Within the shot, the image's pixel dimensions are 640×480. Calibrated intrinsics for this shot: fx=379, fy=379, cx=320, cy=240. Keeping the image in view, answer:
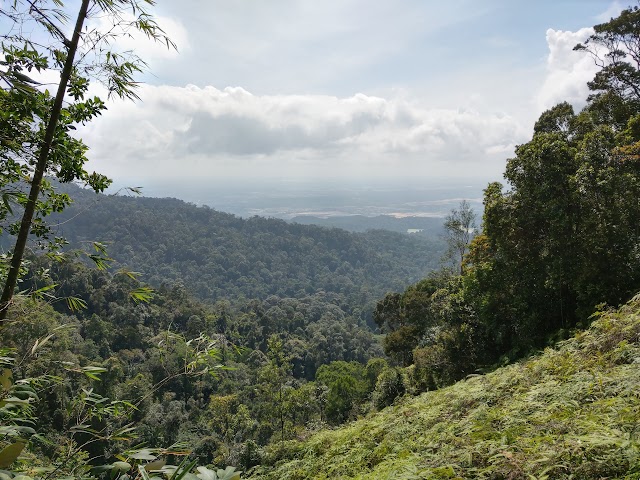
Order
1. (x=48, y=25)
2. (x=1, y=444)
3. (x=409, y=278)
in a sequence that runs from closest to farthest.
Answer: (x=1, y=444) < (x=48, y=25) < (x=409, y=278)

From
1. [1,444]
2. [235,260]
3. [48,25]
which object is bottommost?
[235,260]

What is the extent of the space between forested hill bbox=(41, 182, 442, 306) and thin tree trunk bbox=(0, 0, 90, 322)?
3250 inches

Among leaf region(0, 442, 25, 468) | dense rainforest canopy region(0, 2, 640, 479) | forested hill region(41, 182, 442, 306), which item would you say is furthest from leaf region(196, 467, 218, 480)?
forested hill region(41, 182, 442, 306)

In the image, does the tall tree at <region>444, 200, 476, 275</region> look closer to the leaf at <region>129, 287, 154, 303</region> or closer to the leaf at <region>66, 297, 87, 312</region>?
the leaf at <region>129, 287, 154, 303</region>

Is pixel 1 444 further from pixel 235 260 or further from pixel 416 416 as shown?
pixel 235 260

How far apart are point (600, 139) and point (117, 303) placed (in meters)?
45.8

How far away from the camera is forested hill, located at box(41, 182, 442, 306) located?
92.9 metres

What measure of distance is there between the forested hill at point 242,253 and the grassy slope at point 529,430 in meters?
77.9

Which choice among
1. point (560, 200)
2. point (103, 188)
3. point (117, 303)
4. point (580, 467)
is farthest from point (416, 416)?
point (117, 303)

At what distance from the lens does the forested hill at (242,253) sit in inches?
3656

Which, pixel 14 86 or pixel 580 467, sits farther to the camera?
pixel 580 467

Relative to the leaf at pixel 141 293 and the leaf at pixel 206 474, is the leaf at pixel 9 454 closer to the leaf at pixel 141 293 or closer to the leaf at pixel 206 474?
the leaf at pixel 206 474

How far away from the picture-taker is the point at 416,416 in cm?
605

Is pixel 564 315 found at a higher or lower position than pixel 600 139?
lower
